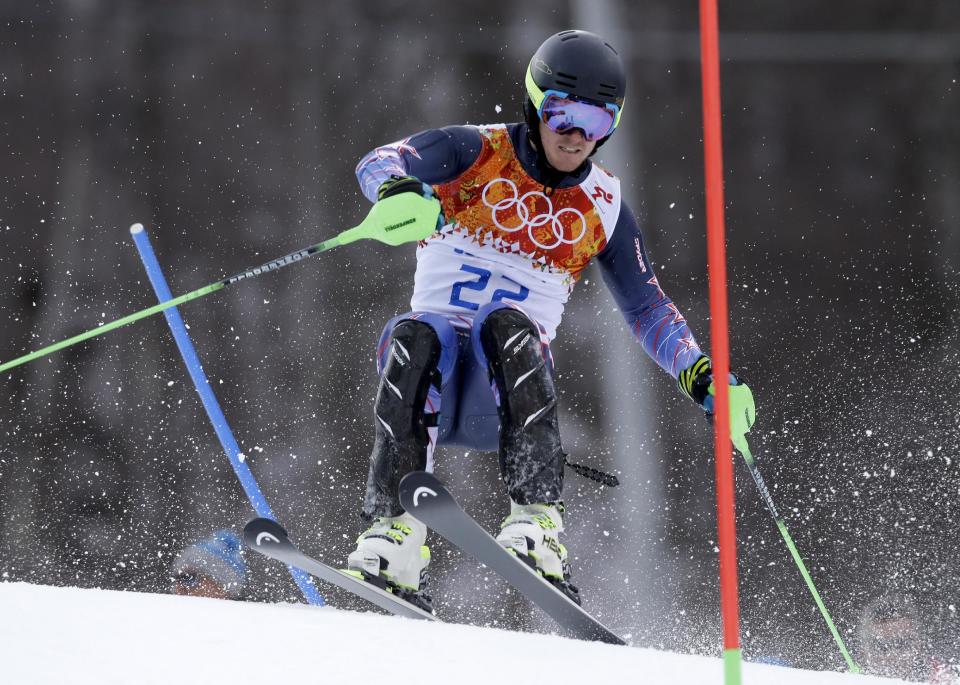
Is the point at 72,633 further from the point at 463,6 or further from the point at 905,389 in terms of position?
the point at 463,6

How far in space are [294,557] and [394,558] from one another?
22 cm

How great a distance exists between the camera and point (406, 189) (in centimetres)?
191

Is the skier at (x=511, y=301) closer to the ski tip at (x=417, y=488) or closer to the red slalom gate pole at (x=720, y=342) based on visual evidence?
the ski tip at (x=417, y=488)

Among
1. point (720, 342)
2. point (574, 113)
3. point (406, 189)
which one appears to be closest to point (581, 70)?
point (574, 113)

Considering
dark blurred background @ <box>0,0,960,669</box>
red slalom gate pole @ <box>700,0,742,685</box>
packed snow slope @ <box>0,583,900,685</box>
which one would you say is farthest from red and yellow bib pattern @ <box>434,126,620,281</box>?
dark blurred background @ <box>0,0,960,669</box>

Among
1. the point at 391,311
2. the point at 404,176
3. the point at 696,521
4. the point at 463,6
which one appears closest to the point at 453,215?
the point at 404,176

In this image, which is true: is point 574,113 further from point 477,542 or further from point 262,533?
point 262,533

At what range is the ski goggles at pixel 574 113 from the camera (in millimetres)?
2055

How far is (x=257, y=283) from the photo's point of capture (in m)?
5.12

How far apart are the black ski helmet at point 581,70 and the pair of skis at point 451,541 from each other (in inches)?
31.8

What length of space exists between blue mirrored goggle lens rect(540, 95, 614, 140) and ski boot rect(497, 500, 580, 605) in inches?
28.3

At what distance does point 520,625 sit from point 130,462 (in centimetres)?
195

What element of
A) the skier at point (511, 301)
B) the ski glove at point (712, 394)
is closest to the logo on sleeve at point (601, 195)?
the skier at point (511, 301)

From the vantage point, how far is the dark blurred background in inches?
187
